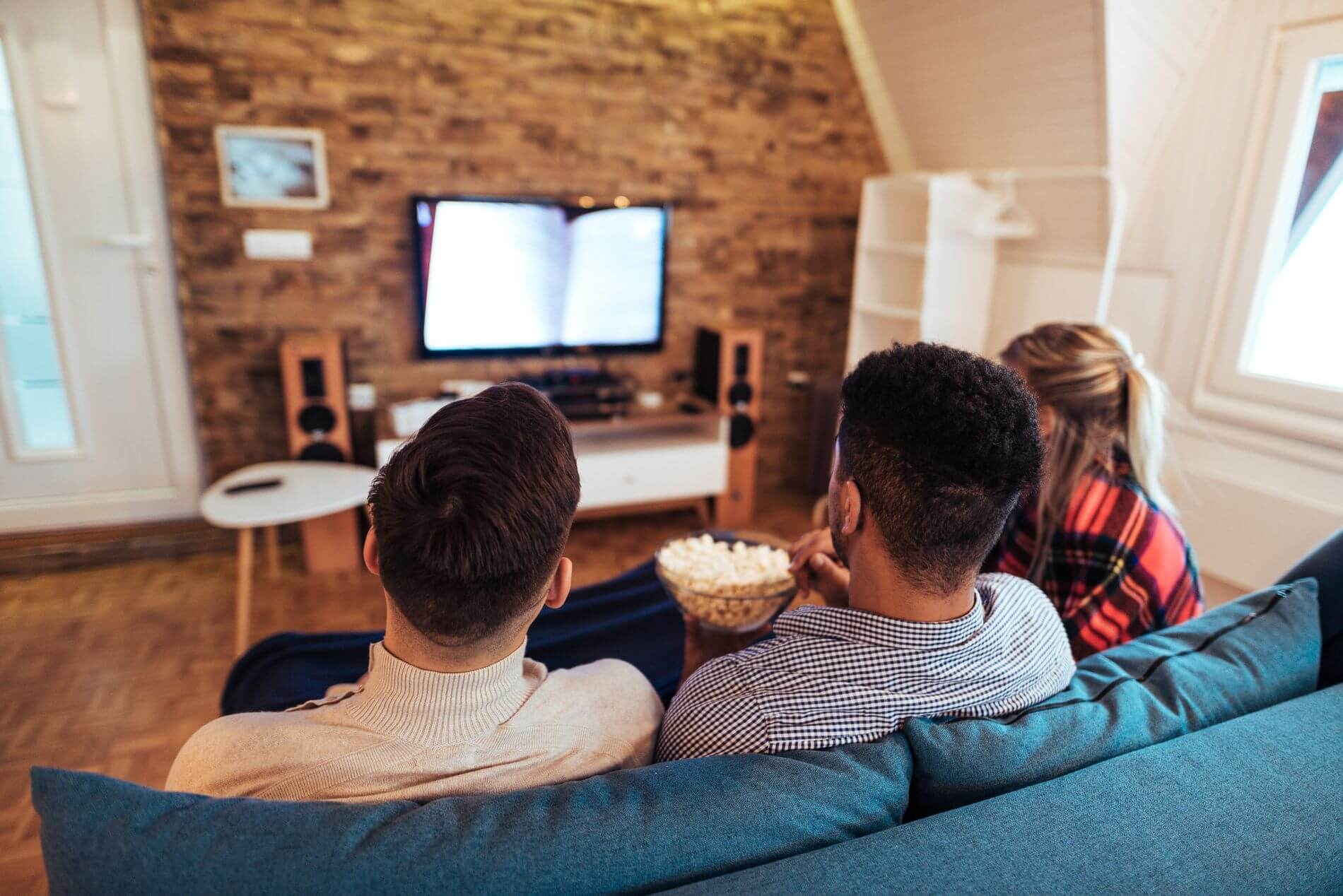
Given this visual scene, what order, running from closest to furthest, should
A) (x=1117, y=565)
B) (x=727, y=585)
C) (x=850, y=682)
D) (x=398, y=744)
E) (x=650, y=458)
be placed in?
(x=398, y=744) → (x=850, y=682) → (x=727, y=585) → (x=1117, y=565) → (x=650, y=458)

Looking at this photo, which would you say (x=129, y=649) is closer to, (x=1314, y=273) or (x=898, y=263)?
(x=898, y=263)

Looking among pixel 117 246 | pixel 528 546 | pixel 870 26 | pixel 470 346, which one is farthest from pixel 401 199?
pixel 528 546

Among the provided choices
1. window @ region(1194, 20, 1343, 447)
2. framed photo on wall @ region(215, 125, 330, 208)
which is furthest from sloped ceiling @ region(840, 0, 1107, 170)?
framed photo on wall @ region(215, 125, 330, 208)

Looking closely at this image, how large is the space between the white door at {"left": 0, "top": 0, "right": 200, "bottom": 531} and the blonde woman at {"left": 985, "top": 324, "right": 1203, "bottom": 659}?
3217 mm

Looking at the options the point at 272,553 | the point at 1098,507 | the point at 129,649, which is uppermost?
the point at 1098,507

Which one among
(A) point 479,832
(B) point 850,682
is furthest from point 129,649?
(B) point 850,682

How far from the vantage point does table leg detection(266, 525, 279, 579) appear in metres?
3.12

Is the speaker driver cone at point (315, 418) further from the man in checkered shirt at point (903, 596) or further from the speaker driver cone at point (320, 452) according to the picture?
the man in checkered shirt at point (903, 596)

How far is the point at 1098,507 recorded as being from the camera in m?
1.55

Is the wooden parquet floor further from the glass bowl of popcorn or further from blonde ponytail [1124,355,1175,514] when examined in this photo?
blonde ponytail [1124,355,1175,514]

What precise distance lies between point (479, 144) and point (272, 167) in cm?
81

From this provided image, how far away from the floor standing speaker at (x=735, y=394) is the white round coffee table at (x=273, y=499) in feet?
5.27

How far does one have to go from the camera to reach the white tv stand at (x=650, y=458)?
347 centimetres

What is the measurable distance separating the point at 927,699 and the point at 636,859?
16.4 inches
